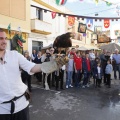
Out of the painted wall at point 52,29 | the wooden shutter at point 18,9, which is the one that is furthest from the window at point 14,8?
the painted wall at point 52,29

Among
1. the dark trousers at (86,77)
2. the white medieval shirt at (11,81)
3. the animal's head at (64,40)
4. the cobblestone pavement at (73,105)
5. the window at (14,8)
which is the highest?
the window at (14,8)

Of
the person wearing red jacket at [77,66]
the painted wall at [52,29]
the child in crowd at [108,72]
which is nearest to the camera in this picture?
the person wearing red jacket at [77,66]

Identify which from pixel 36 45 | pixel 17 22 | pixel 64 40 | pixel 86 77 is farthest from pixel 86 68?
pixel 36 45

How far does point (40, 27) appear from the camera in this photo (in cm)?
1739

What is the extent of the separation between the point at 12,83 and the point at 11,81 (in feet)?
0.09

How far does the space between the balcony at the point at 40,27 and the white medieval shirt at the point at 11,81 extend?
14.7m

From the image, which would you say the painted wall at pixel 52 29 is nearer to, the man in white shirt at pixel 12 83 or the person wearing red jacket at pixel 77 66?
the person wearing red jacket at pixel 77 66

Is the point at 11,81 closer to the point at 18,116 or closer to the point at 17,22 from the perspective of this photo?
the point at 18,116

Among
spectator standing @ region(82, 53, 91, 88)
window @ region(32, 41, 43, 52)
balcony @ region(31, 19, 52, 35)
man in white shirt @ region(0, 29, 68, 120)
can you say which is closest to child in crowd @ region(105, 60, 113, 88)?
spectator standing @ region(82, 53, 91, 88)

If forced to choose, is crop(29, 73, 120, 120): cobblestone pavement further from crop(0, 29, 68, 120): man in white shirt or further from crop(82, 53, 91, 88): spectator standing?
crop(0, 29, 68, 120): man in white shirt

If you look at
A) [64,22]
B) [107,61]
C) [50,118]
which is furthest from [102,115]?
[64,22]

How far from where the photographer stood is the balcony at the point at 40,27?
17.0 m

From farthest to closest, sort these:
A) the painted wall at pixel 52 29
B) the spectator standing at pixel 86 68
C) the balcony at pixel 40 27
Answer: the painted wall at pixel 52 29
the balcony at pixel 40 27
the spectator standing at pixel 86 68

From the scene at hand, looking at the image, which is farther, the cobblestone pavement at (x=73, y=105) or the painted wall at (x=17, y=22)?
the painted wall at (x=17, y=22)
